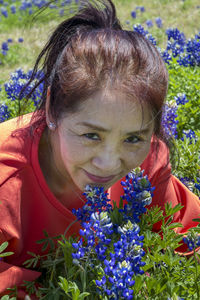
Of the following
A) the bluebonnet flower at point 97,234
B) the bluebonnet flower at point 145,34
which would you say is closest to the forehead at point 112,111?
the bluebonnet flower at point 97,234

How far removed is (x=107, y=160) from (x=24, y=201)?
0.56 metres

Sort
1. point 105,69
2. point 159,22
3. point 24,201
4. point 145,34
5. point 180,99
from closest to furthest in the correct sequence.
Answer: point 105,69 → point 24,201 → point 180,99 → point 145,34 → point 159,22

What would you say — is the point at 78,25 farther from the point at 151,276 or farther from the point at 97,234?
the point at 151,276

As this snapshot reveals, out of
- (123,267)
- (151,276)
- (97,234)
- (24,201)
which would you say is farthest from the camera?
(24,201)

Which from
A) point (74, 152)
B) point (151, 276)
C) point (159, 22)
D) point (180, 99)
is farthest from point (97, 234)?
point (159, 22)

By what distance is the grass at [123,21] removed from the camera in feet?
19.9

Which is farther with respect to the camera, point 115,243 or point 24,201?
point 24,201

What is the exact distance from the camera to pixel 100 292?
1696mm

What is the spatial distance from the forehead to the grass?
3884 mm

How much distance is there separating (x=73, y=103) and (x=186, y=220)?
3.29ft

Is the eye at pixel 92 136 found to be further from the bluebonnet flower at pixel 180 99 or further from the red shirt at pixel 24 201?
the bluebonnet flower at pixel 180 99

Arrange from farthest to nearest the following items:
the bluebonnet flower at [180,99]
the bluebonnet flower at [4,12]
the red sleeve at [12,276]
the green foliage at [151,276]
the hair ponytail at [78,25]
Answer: the bluebonnet flower at [4,12] < the bluebonnet flower at [180,99] < the hair ponytail at [78,25] < the red sleeve at [12,276] < the green foliage at [151,276]

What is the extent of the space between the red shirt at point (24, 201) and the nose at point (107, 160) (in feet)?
1.38

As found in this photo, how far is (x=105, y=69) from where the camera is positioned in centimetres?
202
